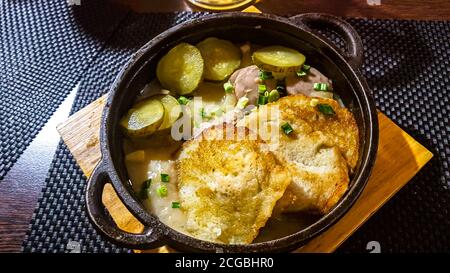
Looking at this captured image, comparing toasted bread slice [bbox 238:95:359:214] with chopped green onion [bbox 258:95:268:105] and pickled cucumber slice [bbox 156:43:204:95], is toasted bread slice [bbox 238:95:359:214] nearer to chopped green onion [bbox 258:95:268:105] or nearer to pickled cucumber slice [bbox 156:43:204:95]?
chopped green onion [bbox 258:95:268:105]

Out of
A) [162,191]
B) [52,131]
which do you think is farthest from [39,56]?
[162,191]

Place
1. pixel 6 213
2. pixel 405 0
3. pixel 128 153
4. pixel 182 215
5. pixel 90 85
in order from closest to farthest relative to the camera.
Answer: pixel 182 215 < pixel 128 153 < pixel 6 213 < pixel 90 85 < pixel 405 0

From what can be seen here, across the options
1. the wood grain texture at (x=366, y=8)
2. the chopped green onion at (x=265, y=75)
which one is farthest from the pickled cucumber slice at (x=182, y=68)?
the wood grain texture at (x=366, y=8)

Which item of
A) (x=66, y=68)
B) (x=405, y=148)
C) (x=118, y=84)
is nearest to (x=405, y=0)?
(x=405, y=148)

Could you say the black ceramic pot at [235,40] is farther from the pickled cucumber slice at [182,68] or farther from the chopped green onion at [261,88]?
the chopped green onion at [261,88]
